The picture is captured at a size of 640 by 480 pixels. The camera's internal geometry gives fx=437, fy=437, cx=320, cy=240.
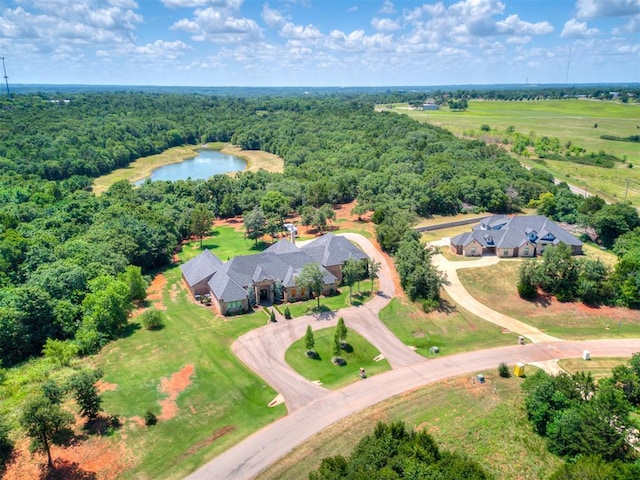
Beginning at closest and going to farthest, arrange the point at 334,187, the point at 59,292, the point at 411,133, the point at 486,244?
the point at 59,292 < the point at 486,244 < the point at 334,187 < the point at 411,133

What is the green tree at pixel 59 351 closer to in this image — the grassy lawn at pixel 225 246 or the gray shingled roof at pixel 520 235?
the grassy lawn at pixel 225 246

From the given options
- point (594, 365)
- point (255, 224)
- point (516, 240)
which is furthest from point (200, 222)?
point (594, 365)

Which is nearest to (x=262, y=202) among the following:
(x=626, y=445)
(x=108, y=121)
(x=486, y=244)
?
(x=486, y=244)

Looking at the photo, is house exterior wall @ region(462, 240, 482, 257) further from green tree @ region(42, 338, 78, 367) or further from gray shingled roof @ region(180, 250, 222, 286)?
green tree @ region(42, 338, 78, 367)

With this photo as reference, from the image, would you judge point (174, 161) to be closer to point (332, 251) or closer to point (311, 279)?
point (332, 251)

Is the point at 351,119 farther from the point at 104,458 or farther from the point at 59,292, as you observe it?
the point at 104,458

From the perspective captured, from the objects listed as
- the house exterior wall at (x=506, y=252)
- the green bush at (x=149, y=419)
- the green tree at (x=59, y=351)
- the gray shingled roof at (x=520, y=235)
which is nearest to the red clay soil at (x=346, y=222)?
the gray shingled roof at (x=520, y=235)

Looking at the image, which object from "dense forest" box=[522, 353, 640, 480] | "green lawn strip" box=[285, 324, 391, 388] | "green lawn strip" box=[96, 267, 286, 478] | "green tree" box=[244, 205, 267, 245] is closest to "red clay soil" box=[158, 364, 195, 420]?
"green lawn strip" box=[96, 267, 286, 478]
